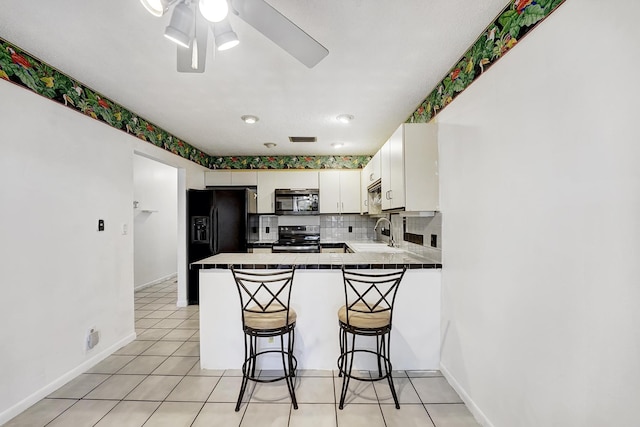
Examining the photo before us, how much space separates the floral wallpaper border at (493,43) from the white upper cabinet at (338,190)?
2.30m

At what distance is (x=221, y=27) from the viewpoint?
3.97ft

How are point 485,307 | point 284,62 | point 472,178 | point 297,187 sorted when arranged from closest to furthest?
point 485,307 < point 472,178 < point 284,62 < point 297,187

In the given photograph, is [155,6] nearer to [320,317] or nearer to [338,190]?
[320,317]

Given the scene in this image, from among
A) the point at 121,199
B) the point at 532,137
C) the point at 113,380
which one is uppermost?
the point at 532,137

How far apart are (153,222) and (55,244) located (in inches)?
134

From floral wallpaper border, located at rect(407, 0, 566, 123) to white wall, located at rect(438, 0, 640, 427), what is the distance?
0.07 metres

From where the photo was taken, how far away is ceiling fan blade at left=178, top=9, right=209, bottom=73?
129 centimetres

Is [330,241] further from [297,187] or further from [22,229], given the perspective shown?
[22,229]

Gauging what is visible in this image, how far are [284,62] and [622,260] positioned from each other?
199cm

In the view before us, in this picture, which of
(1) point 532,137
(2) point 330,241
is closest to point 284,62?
(1) point 532,137

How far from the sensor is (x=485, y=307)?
5.34 feet

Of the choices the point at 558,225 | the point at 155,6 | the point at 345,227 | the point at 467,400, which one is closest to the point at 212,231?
the point at 345,227

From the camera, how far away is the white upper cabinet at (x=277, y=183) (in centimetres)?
456

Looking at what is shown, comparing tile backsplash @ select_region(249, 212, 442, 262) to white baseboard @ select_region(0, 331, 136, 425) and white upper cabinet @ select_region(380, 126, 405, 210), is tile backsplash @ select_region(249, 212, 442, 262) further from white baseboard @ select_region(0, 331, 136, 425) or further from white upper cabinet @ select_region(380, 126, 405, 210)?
white baseboard @ select_region(0, 331, 136, 425)
